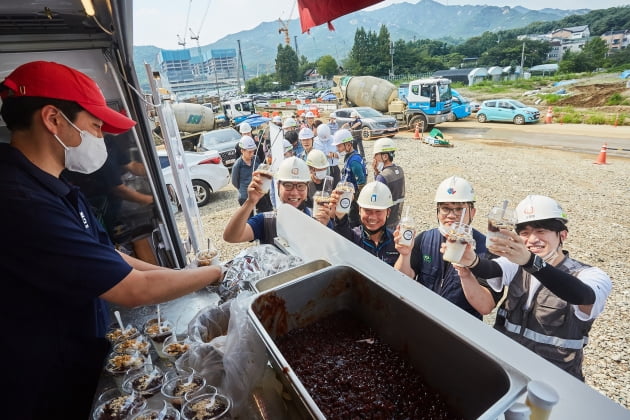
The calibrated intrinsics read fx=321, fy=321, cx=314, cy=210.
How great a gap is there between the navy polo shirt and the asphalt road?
1755 centimetres

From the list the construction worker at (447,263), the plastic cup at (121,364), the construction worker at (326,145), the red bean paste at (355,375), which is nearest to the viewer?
the red bean paste at (355,375)

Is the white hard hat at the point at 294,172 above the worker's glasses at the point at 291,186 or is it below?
above

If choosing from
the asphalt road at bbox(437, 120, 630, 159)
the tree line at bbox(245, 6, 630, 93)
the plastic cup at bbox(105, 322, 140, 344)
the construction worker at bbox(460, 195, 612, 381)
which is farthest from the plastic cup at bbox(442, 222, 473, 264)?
the tree line at bbox(245, 6, 630, 93)

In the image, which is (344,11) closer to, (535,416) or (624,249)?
(535,416)

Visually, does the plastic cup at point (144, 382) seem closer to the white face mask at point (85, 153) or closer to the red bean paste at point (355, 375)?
the red bean paste at point (355, 375)

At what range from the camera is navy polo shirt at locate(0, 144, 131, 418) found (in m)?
1.26

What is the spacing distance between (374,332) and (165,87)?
11.3ft

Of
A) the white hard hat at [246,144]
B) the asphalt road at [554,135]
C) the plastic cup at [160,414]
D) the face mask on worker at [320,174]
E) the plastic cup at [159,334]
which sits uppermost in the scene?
the white hard hat at [246,144]

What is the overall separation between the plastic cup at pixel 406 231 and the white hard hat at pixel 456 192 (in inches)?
32.9

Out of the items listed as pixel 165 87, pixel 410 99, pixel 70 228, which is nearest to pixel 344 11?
pixel 70 228

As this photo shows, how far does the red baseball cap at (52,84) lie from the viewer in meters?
1.48

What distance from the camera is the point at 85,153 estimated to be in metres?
1.76

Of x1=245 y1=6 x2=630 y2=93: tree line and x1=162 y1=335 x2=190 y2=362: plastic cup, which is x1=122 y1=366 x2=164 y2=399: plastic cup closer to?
x1=162 y1=335 x2=190 y2=362: plastic cup

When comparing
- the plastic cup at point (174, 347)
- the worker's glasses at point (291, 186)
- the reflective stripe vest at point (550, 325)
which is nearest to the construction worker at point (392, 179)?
the worker's glasses at point (291, 186)
